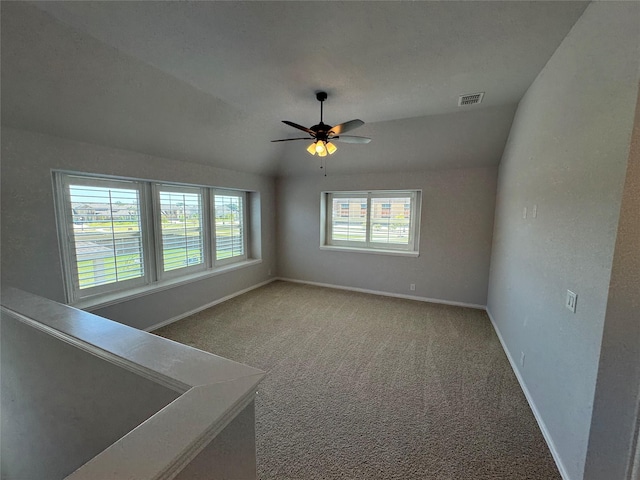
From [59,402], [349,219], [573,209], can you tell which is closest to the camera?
[59,402]

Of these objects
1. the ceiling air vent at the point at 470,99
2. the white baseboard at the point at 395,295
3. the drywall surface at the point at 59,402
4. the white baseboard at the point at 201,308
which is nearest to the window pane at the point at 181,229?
the white baseboard at the point at 201,308

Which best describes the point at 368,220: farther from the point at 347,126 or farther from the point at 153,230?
the point at 153,230

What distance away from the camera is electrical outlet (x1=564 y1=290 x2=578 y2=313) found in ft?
5.11

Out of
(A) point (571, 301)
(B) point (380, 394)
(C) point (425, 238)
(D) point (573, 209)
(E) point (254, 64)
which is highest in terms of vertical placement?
(E) point (254, 64)

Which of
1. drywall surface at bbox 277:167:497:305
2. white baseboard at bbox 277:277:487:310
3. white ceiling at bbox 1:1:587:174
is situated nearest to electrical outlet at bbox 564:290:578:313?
white ceiling at bbox 1:1:587:174

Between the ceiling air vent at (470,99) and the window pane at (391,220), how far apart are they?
1.91m

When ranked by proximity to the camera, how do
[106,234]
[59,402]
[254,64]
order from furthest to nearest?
1. [106,234]
2. [254,64]
3. [59,402]

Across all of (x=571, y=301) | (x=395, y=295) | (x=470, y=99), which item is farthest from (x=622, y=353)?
(x=395, y=295)

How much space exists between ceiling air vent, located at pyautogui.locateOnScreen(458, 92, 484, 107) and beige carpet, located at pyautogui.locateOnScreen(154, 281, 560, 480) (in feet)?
9.17

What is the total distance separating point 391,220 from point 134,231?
4.01 meters

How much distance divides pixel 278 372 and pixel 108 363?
162cm

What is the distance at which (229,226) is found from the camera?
4773 mm

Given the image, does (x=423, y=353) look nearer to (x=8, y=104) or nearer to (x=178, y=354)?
(x=178, y=354)

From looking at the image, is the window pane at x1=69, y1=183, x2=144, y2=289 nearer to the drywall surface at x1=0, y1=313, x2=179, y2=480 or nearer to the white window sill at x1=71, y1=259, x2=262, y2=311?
the white window sill at x1=71, y1=259, x2=262, y2=311
